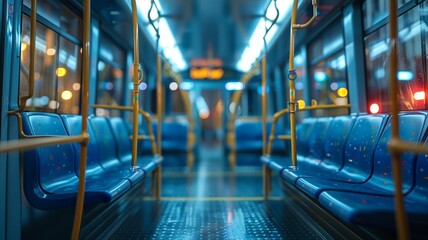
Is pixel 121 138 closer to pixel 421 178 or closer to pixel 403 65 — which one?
pixel 421 178

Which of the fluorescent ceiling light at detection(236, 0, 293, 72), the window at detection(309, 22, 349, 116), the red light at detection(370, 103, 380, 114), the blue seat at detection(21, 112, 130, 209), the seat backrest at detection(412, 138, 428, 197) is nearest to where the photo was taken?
the seat backrest at detection(412, 138, 428, 197)

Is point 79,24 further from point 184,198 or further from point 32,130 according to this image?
point 184,198

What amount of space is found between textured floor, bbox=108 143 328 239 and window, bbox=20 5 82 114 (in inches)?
54.4

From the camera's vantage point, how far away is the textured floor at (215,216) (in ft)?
7.27

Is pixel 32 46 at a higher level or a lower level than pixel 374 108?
higher

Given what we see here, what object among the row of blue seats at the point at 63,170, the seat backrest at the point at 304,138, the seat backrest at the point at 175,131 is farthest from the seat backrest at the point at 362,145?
the seat backrest at the point at 175,131

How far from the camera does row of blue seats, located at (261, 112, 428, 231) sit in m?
1.32

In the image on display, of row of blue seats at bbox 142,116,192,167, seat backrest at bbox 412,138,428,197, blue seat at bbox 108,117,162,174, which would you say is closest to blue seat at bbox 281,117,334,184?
seat backrest at bbox 412,138,428,197

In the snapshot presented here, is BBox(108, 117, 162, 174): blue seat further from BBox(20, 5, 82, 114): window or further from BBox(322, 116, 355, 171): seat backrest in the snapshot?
BBox(322, 116, 355, 171): seat backrest

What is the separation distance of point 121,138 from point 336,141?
2.53 metres

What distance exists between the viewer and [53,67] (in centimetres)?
272

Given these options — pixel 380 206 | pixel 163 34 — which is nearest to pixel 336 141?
pixel 380 206

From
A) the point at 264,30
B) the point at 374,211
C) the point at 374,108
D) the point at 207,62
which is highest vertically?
the point at 207,62

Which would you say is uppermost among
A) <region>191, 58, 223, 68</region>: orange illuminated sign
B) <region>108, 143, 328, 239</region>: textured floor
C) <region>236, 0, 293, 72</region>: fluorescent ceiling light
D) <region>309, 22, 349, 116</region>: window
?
<region>191, 58, 223, 68</region>: orange illuminated sign
